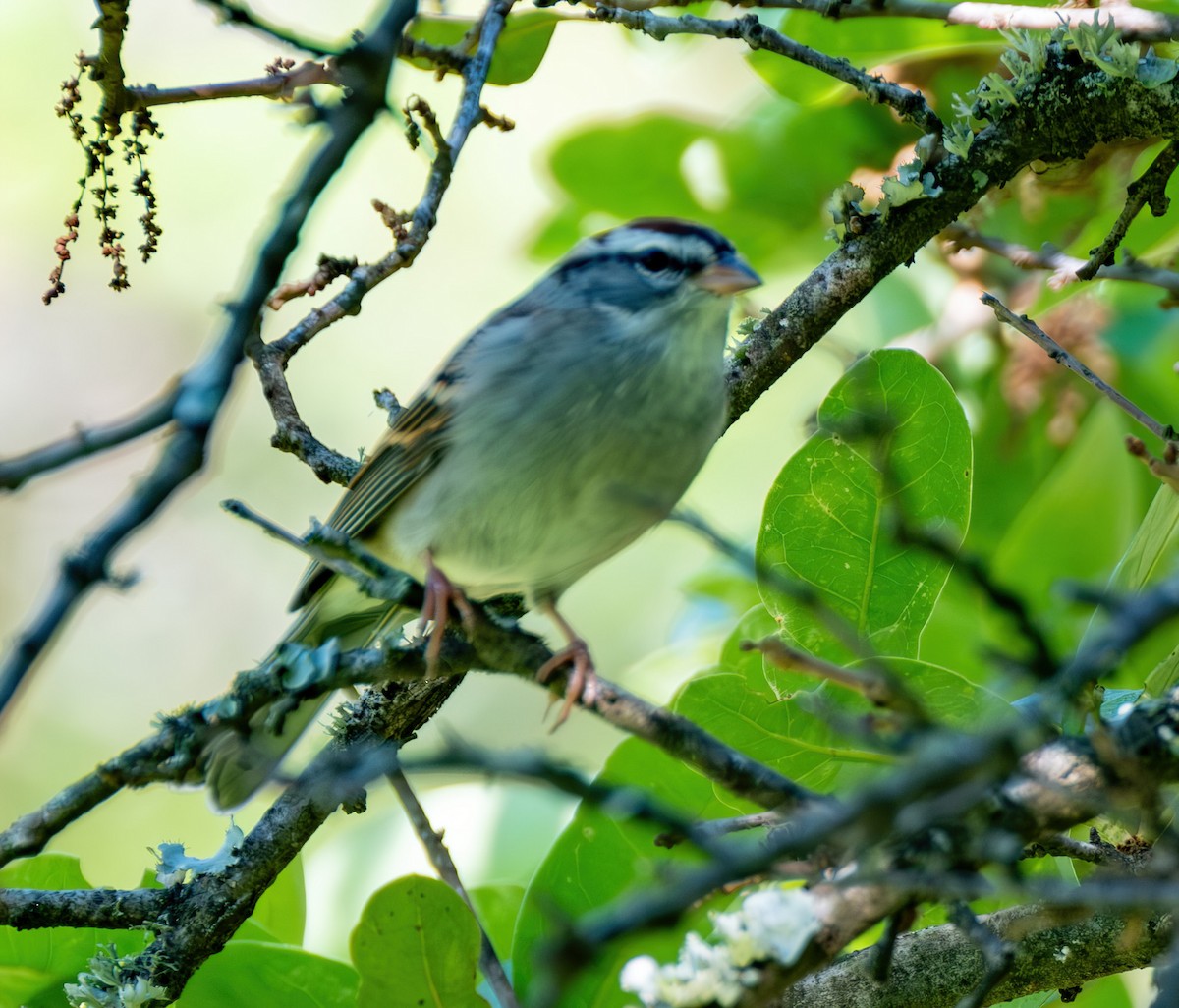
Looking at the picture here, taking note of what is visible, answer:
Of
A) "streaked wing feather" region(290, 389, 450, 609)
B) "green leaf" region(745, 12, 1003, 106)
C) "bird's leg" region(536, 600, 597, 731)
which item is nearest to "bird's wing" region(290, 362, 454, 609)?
"streaked wing feather" region(290, 389, 450, 609)

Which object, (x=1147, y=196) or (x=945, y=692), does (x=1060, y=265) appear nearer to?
(x=1147, y=196)

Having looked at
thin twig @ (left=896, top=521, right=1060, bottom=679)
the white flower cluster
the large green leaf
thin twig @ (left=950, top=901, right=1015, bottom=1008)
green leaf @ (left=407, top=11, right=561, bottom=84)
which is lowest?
thin twig @ (left=950, top=901, right=1015, bottom=1008)

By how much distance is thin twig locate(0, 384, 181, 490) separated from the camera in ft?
4.17

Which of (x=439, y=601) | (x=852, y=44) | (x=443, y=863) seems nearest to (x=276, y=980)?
(x=443, y=863)

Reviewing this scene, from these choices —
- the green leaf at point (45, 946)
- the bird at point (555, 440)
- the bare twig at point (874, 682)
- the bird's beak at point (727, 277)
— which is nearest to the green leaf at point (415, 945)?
the bird at point (555, 440)

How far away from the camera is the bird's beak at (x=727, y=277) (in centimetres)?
273

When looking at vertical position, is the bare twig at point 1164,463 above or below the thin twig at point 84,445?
below

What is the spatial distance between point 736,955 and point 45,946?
4.86 feet

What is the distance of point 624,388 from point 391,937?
116 cm

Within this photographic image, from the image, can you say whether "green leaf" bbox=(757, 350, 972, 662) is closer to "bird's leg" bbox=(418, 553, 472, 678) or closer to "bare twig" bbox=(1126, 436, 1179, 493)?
"bare twig" bbox=(1126, 436, 1179, 493)

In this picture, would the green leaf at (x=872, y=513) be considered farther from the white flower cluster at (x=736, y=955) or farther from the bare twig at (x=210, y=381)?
the bare twig at (x=210, y=381)

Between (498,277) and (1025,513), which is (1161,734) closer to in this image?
(1025,513)

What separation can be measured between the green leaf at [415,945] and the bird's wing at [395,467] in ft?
3.19

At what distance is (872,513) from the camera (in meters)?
2.36
